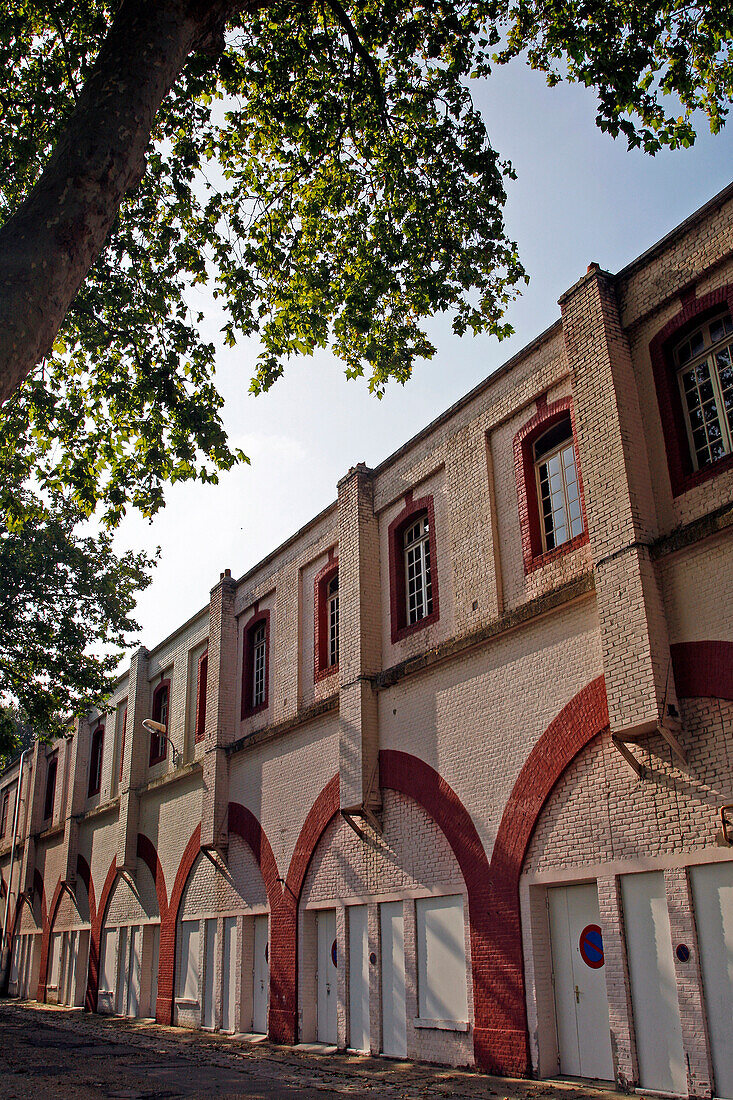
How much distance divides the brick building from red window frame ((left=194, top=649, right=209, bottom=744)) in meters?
1.74

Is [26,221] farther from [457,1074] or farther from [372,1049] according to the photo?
[372,1049]

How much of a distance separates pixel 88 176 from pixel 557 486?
7352 mm

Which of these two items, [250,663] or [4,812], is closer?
[250,663]

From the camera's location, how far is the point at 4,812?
132 ft

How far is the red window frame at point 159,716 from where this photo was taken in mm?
23984

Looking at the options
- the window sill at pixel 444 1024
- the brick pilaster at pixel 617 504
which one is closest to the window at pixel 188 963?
the window sill at pixel 444 1024

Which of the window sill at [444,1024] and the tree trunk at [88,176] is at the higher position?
the tree trunk at [88,176]

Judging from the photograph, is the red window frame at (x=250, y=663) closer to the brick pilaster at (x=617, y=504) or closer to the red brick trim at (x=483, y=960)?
the red brick trim at (x=483, y=960)

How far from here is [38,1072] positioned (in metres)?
13.1

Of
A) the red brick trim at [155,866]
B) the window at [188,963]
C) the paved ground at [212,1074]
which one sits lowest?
the paved ground at [212,1074]

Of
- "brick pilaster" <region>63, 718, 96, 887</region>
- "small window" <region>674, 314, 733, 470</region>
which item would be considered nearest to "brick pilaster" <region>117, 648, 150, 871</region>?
"brick pilaster" <region>63, 718, 96, 887</region>

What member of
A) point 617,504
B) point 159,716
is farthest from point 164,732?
point 617,504

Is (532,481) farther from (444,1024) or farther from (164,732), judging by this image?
(164,732)

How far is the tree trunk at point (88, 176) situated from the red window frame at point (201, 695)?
15891 millimetres
